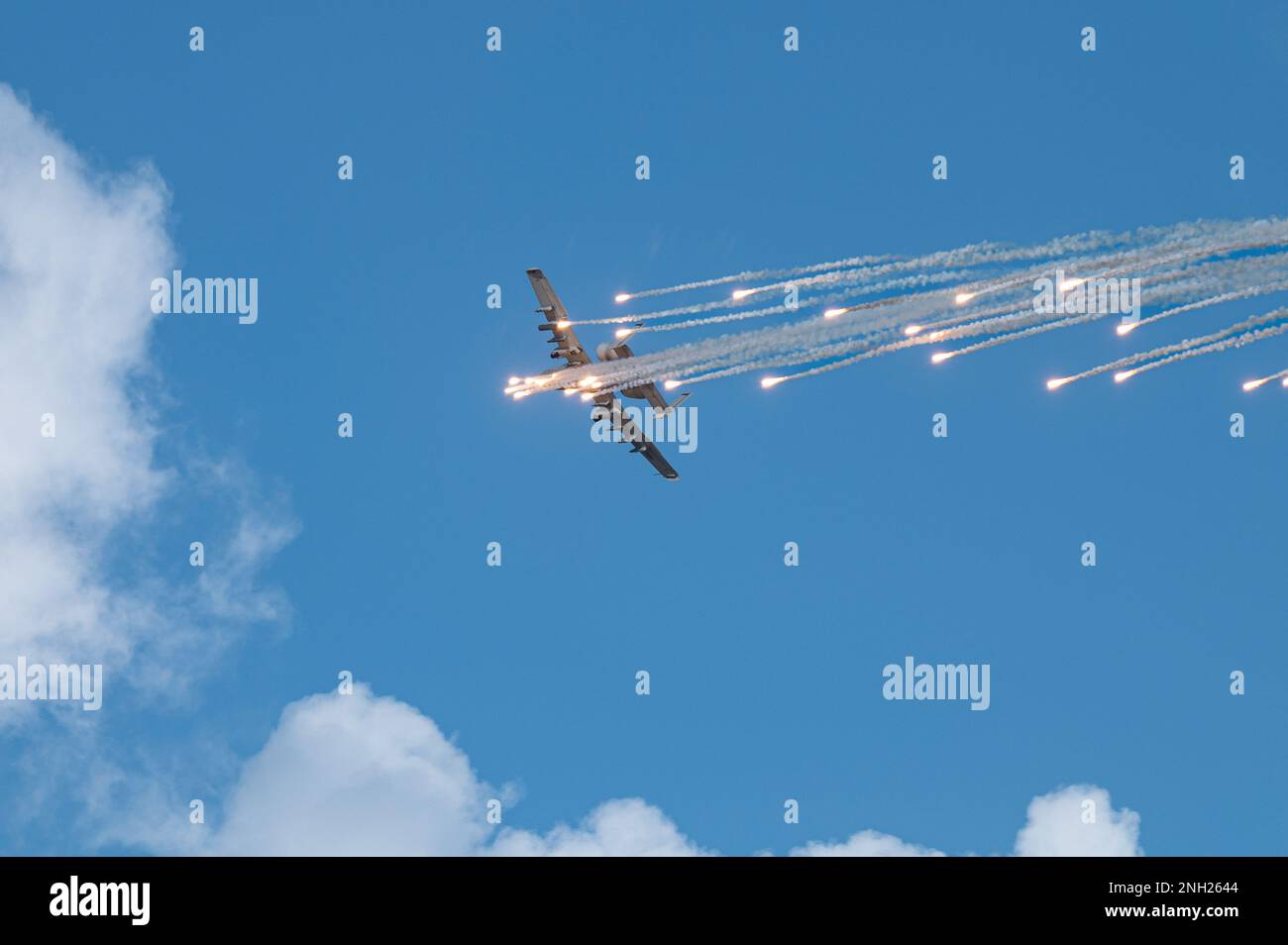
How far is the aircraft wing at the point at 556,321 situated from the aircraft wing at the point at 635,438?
1.75 m

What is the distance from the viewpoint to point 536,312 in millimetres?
61188

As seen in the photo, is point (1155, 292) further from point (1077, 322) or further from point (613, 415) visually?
point (613, 415)

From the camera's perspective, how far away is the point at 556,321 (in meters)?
61.2

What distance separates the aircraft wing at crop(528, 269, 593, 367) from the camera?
61.2 m

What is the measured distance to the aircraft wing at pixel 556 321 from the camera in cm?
6119

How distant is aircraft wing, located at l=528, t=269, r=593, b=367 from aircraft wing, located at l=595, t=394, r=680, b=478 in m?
1.75

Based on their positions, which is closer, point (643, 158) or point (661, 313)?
point (661, 313)

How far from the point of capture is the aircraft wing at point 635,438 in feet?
204

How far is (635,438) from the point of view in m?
68.2

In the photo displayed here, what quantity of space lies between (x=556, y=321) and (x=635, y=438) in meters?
8.69

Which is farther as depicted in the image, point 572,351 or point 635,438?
point 635,438
